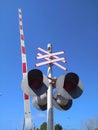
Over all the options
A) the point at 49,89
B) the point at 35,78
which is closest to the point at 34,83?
the point at 35,78

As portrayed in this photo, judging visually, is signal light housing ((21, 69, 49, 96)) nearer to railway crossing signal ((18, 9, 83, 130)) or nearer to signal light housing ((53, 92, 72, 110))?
railway crossing signal ((18, 9, 83, 130))

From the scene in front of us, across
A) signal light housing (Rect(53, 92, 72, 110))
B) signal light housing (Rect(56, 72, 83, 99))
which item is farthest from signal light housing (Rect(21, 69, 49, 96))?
signal light housing (Rect(53, 92, 72, 110))

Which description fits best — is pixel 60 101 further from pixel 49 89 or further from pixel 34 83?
pixel 34 83

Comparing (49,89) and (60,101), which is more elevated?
(49,89)

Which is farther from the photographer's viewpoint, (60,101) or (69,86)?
(60,101)

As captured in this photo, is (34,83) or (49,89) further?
(49,89)

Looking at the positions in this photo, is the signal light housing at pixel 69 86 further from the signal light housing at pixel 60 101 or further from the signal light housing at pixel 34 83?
the signal light housing at pixel 60 101

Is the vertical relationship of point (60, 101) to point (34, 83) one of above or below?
below

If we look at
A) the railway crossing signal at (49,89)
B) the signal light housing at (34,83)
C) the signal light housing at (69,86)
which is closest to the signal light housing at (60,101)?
the railway crossing signal at (49,89)

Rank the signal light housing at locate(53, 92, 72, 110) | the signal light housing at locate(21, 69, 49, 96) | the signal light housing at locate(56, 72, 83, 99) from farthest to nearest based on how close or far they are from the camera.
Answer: the signal light housing at locate(53, 92, 72, 110) → the signal light housing at locate(56, 72, 83, 99) → the signal light housing at locate(21, 69, 49, 96)

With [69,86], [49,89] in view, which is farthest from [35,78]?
[69,86]

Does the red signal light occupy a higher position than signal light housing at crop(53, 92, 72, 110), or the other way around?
the red signal light

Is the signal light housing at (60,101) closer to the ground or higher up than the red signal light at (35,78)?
closer to the ground

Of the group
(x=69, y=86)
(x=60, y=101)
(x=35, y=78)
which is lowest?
(x=60, y=101)
